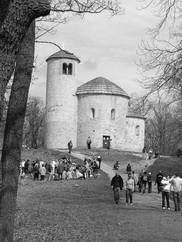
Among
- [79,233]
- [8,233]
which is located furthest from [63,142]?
[8,233]

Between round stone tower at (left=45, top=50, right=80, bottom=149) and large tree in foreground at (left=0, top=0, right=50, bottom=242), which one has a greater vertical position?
round stone tower at (left=45, top=50, right=80, bottom=149)

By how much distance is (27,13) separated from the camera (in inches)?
198

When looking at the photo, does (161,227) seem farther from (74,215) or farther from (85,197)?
(85,197)

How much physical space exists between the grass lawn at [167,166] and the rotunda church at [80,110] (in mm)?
13060

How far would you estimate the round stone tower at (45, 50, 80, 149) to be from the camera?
59.8 m

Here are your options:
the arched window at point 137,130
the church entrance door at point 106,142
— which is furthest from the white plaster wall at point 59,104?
the arched window at point 137,130

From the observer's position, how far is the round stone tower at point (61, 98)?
2354 inches

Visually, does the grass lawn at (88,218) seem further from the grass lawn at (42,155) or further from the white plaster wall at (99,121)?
the white plaster wall at (99,121)

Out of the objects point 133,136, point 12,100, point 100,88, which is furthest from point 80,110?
point 12,100

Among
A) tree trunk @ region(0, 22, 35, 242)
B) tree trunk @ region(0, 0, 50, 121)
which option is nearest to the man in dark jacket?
tree trunk @ region(0, 22, 35, 242)

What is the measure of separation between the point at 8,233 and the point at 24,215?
A: 7469 millimetres

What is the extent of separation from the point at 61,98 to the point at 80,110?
3316 mm

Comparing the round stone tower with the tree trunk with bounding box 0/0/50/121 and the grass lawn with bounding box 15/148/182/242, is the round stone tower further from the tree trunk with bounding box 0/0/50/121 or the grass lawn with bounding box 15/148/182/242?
the tree trunk with bounding box 0/0/50/121

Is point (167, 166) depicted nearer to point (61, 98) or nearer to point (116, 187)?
point (61, 98)
